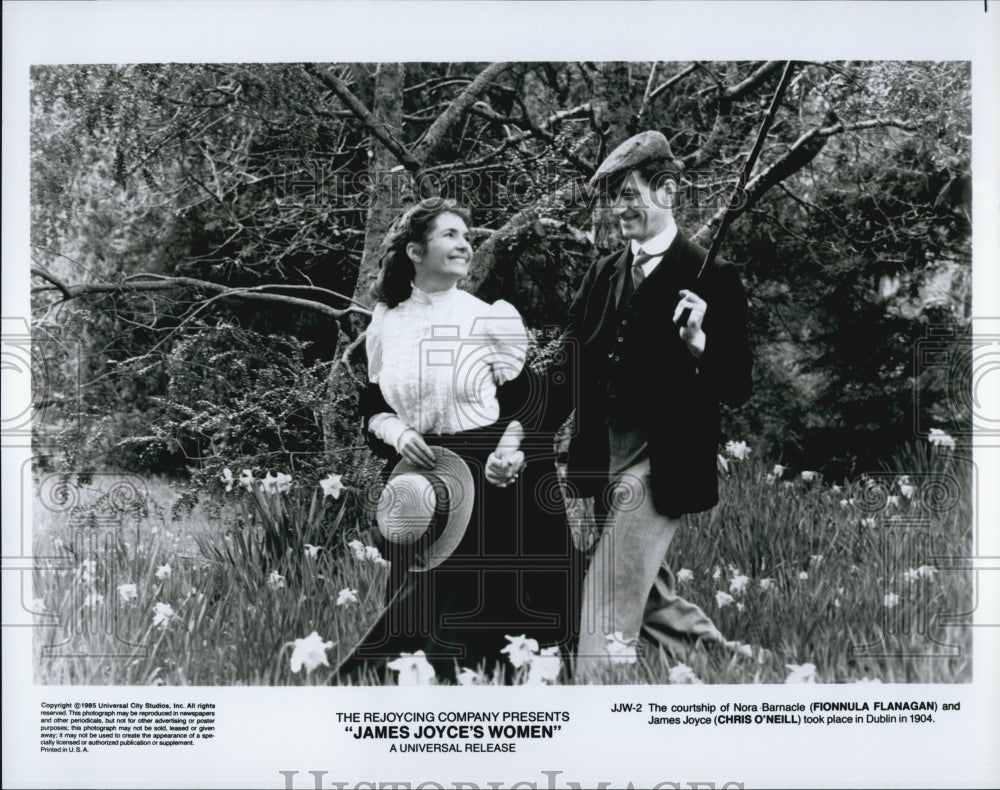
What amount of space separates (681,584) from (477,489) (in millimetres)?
909

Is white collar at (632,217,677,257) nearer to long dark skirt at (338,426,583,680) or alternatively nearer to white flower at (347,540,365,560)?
long dark skirt at (338,426,583,680)

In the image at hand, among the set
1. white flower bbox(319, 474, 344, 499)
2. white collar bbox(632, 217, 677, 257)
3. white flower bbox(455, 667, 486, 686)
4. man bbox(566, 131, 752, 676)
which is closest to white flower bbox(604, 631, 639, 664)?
man bbox(566, 131, 752, 676)

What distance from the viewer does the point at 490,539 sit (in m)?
3.99

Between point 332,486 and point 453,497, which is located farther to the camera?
point 332,486

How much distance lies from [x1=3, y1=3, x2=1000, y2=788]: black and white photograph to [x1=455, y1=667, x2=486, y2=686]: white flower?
0.04ft

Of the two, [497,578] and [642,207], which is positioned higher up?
[642,207]

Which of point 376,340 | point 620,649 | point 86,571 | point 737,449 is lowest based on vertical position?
point 620,649

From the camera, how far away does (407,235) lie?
406 centimetres

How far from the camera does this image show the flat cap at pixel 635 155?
405 centimetres

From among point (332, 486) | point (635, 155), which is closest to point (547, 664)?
point (332, 486)

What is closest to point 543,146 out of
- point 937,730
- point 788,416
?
point 788,416

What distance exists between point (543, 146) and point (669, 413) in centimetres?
119

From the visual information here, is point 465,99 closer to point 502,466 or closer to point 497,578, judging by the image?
point 502,466

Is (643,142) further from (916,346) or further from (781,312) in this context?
(916,346)
